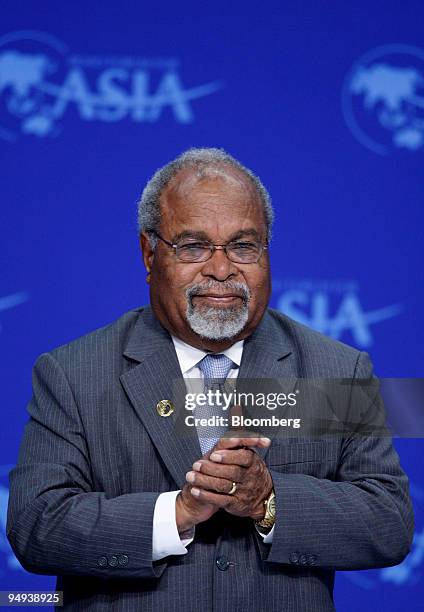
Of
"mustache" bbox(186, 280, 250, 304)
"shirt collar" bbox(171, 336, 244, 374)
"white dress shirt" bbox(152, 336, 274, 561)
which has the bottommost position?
"white dress shirt" bbox(152, 336, 274, 561)

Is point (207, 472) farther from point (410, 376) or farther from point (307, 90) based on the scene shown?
point (307, 90)

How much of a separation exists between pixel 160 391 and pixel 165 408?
0.05m

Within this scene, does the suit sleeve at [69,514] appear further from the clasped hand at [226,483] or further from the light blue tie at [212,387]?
the light blue tie at [212,387]

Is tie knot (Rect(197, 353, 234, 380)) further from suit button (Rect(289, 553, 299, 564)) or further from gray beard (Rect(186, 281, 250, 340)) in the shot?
suit button (Rect(289, 553, 299, 564))

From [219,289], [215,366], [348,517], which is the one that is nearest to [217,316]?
[219,289]

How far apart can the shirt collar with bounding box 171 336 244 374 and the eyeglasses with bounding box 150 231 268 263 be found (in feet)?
0.80

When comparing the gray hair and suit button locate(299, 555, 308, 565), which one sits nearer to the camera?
suit button locate(299, 555, 308, 565)

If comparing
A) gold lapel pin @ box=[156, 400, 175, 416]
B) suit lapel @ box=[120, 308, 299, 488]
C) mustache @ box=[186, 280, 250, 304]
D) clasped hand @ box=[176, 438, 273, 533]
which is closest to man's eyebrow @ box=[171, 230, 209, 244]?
mustache @ box=[186, 280, 250, 304]

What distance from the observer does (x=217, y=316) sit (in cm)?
245

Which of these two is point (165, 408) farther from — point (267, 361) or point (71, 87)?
point (71, 87)

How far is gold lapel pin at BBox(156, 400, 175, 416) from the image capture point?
2.43 metres

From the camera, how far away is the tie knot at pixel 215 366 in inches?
100

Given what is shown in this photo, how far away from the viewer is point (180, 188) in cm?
249

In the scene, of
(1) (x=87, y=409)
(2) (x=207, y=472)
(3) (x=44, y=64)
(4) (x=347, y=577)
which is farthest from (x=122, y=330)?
(4) (x=347, y=577)
